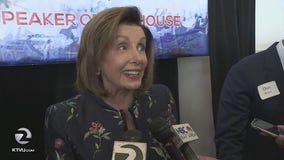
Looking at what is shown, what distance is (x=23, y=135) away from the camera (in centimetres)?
195

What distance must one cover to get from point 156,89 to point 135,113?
0.63ft

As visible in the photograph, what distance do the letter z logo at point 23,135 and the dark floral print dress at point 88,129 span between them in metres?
0.76

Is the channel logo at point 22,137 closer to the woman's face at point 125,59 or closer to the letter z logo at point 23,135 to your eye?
the letter z logo at point 23,135

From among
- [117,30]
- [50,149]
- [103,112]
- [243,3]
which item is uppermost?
[243,3]

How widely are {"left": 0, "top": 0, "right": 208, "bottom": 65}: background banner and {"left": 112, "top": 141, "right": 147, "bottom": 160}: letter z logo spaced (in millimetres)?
1027

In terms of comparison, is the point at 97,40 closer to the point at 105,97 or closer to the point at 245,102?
the point at 105,97

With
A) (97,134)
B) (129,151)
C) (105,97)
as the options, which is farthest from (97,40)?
(129,151)

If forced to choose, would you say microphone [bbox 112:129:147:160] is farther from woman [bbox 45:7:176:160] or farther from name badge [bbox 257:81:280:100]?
name badge [bbox 257:81:280:100]

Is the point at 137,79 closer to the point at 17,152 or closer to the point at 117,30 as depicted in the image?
the point at 117,30

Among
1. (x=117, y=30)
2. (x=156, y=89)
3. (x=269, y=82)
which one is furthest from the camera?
(x=269, y=82)

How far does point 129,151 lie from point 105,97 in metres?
0.42

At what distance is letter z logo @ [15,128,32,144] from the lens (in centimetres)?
194

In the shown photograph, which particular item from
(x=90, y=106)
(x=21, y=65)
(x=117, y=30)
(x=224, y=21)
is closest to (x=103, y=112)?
(x=90, y=106)

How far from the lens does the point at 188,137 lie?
97 centimetres
